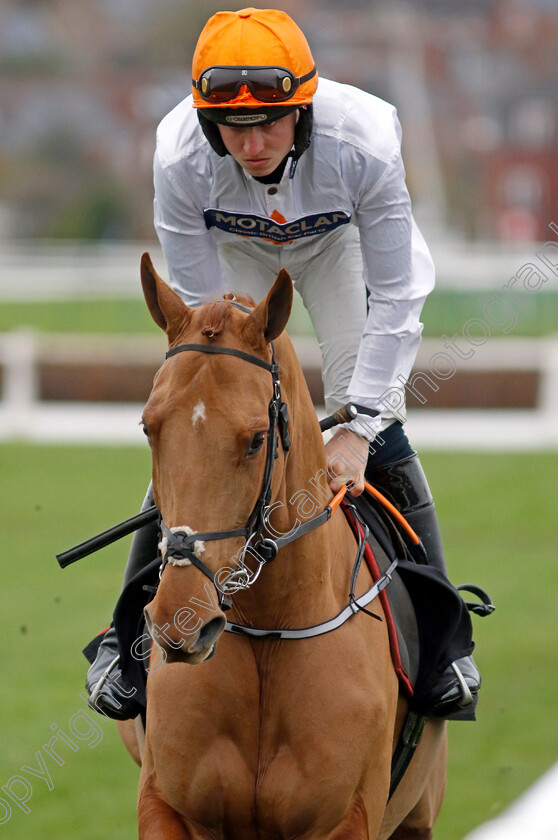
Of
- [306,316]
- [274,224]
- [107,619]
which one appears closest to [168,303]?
[274,224]

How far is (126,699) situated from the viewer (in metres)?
3.57

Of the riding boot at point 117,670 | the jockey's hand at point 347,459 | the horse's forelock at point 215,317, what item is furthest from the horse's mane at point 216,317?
the riding boot at point 117,670

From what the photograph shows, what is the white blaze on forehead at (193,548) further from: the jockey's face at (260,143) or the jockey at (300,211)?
the jockey's face at (260,143)

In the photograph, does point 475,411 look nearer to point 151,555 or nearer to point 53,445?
point 53,445

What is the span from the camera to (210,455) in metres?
2.58

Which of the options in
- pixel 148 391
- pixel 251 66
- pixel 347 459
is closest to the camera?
pixel 251 66

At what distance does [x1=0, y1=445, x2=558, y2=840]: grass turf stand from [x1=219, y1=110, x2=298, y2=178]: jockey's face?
2.23 meters

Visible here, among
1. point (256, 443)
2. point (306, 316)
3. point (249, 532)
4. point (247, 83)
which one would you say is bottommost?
point (306, 316)

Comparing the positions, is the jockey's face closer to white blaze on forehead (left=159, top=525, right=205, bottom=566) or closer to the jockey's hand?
the jockey's hand

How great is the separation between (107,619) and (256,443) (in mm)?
5696

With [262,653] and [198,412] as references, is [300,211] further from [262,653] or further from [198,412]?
[262,653]

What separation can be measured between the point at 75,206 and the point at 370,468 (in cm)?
5483

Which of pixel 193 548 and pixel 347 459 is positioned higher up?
pixel 193 548

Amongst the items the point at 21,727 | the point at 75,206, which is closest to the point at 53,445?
the point at 21,727
